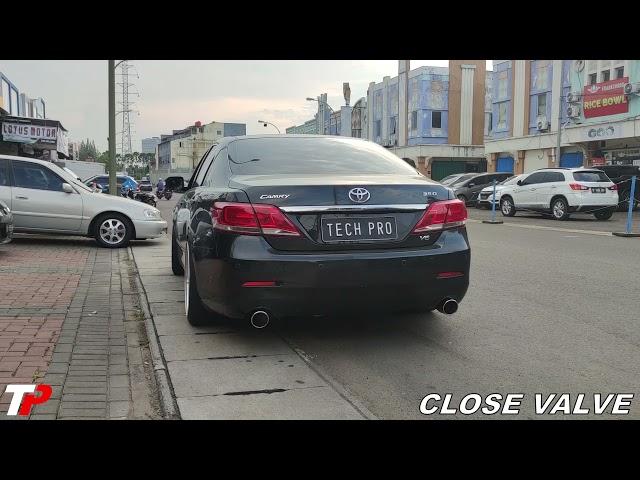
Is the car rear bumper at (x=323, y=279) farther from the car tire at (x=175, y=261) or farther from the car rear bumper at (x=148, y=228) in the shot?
the car rear bumper at (x=148, y=228)

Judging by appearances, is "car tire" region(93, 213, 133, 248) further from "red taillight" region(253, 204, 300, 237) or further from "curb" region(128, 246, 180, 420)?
"red taillight" region(253, 204, 300, 237)

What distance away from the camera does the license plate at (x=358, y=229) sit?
14.1ft

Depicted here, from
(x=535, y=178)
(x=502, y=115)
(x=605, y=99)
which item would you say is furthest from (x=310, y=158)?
(x=502, y=115)

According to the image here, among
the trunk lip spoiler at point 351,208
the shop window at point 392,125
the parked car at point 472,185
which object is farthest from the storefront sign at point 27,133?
the shop window at point 392,125

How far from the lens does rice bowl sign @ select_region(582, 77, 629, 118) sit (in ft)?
96.1

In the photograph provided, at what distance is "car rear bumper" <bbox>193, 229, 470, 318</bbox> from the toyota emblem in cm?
37

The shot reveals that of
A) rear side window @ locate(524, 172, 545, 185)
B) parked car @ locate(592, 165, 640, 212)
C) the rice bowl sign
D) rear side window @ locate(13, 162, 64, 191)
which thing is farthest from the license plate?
the rice bowl sign

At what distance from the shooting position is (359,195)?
→ 4383 millimetres

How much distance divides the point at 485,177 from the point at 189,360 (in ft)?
86.8

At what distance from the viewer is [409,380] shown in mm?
4027

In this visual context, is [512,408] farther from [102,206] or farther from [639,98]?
[639,98]

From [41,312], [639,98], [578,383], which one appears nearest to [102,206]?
[41,312]

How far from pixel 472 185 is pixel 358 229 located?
25.4 m
